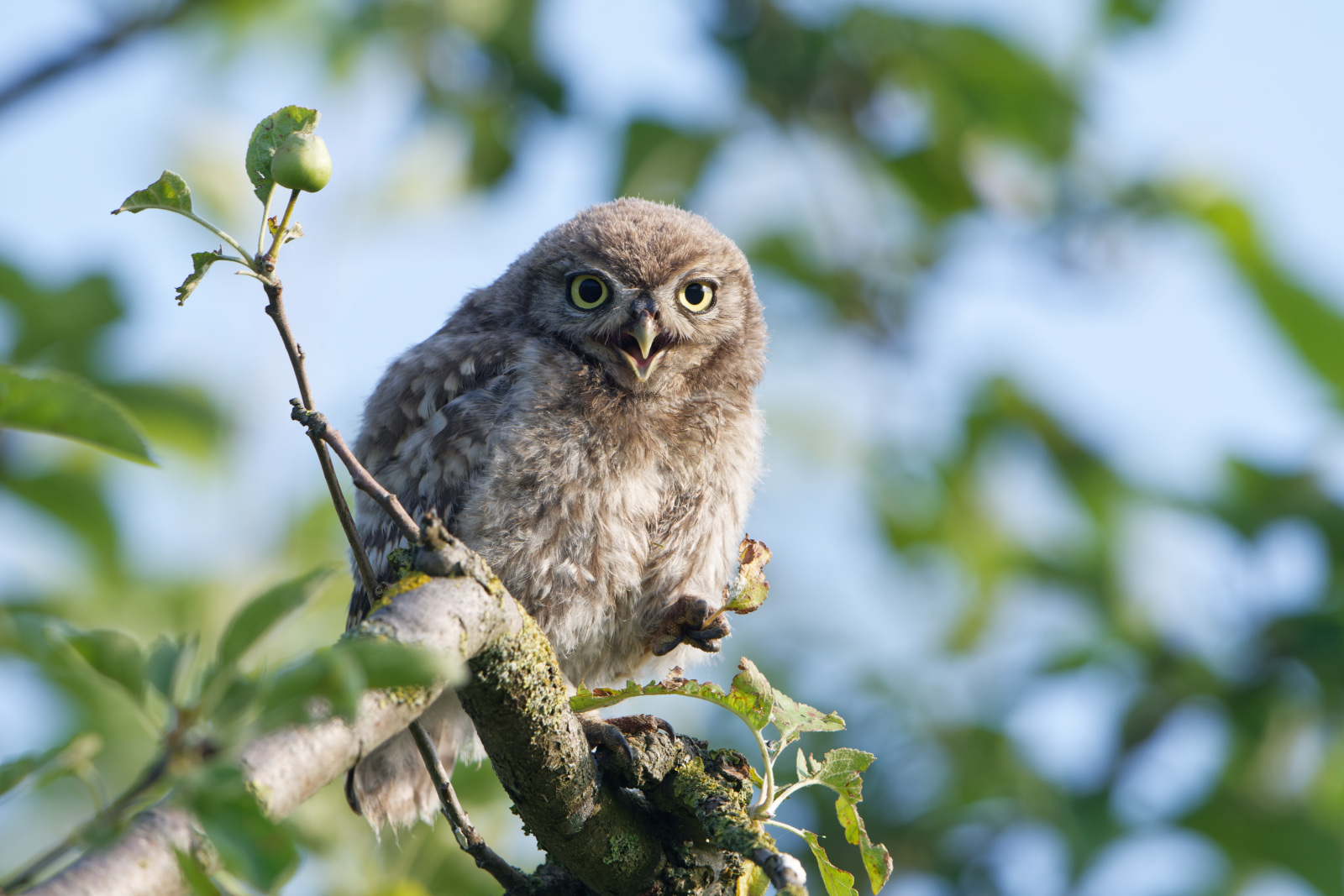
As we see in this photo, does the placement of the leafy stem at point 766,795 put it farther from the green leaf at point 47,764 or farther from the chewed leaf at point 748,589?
the green leaf at point 47,764

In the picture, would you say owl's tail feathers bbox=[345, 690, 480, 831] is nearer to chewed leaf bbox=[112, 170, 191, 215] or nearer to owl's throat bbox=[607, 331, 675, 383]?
owl's throat bbox=[607, 331, 675, 383]

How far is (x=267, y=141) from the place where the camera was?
5.19 ft

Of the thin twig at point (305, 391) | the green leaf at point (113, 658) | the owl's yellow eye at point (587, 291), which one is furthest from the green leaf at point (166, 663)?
the owl's yellow eye at point (587, 291)

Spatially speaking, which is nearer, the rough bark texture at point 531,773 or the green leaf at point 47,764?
the green leaf at point 47,764

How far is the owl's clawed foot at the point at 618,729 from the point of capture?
7.57ft

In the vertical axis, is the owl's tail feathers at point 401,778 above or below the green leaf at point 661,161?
below

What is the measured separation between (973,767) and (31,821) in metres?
5.24

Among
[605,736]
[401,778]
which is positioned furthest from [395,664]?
[401,778]

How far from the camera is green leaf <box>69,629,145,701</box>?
115cm

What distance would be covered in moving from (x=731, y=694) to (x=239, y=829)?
1.12m

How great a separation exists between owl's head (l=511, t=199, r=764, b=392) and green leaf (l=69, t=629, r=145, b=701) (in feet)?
7.65

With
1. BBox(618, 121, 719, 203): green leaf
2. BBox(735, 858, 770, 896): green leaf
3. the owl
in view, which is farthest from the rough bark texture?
BBox(618, 121, 719, 203): green leaf

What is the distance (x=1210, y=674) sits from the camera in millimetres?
4562

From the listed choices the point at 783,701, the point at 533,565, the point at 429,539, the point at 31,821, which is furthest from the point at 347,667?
the point at 31,821
